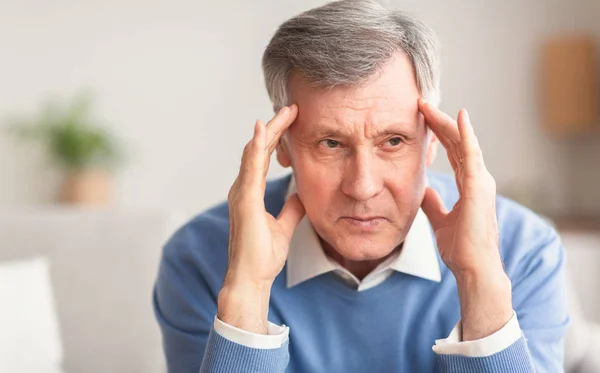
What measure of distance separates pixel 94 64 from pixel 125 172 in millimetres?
652

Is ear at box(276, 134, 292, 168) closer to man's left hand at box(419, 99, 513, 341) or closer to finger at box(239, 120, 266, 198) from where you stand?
finger at box(239, 120, 266, 198)

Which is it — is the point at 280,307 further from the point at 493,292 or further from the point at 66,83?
the point at 66,83

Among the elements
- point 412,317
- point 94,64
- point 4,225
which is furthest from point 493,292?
point 94,64

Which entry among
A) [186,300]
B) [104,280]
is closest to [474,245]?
[186,300]

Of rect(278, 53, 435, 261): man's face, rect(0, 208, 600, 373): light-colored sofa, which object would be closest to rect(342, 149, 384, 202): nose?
rect(278, 53, 435, 261): man's face

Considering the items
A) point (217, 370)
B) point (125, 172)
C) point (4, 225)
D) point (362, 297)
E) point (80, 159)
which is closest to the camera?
point (217, 370)

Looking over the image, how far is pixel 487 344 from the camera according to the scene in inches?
55.9

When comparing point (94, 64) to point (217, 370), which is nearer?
point (217, 370)

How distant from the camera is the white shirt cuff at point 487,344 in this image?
142cm

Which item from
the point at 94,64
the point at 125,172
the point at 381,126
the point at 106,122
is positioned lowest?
the point at 125,172

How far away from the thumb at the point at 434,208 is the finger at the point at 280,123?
1.12 ft

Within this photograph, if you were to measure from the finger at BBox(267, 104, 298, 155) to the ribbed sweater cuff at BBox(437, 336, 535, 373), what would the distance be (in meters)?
0.53

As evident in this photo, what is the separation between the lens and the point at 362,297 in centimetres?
168

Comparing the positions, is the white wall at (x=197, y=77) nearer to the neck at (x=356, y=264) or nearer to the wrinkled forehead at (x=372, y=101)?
the neck at (x=356, y=264)
